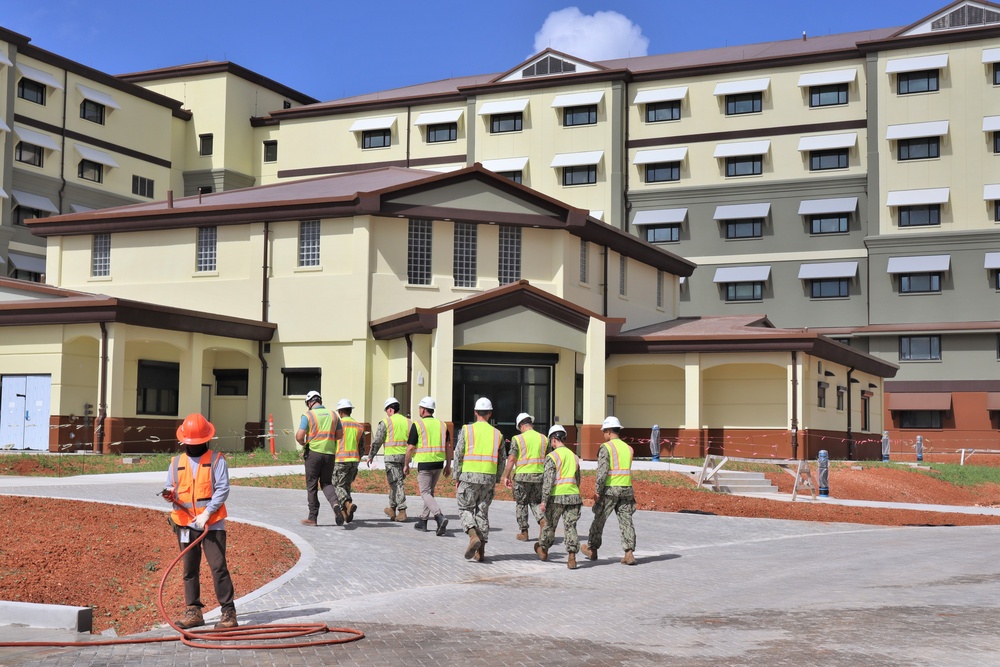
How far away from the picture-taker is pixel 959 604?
12.0 metres

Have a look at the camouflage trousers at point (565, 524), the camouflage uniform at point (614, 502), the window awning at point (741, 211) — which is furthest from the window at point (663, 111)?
the camouflage trousers at point (565, 524)

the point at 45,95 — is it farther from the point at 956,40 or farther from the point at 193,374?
the point at 956,40

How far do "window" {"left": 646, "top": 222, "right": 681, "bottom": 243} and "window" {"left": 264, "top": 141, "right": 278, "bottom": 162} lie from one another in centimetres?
2211

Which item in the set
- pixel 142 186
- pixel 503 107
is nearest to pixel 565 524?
pixel 503 107

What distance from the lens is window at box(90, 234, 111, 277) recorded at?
38.9m

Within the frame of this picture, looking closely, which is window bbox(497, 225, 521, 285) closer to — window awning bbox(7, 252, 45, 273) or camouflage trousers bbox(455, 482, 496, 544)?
camouflage trousers bbox(455, 482, 496, 544)

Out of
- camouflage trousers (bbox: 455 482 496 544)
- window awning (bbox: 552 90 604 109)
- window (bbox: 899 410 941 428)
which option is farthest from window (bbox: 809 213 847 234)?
camouflage trousers (bbox: 455 482 496 544)

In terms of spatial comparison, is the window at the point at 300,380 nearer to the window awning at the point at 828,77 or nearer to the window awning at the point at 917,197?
the window awning at the point at 917,197

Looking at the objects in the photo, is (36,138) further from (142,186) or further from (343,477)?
(343,477)

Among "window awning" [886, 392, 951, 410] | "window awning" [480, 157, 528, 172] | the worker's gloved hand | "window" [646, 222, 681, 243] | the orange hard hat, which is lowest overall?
the worker's gloved hand

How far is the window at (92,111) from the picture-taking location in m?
57.6

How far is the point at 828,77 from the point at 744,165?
18.4 feet

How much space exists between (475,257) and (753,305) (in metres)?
24.0

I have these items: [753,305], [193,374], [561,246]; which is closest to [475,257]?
[561,246]
